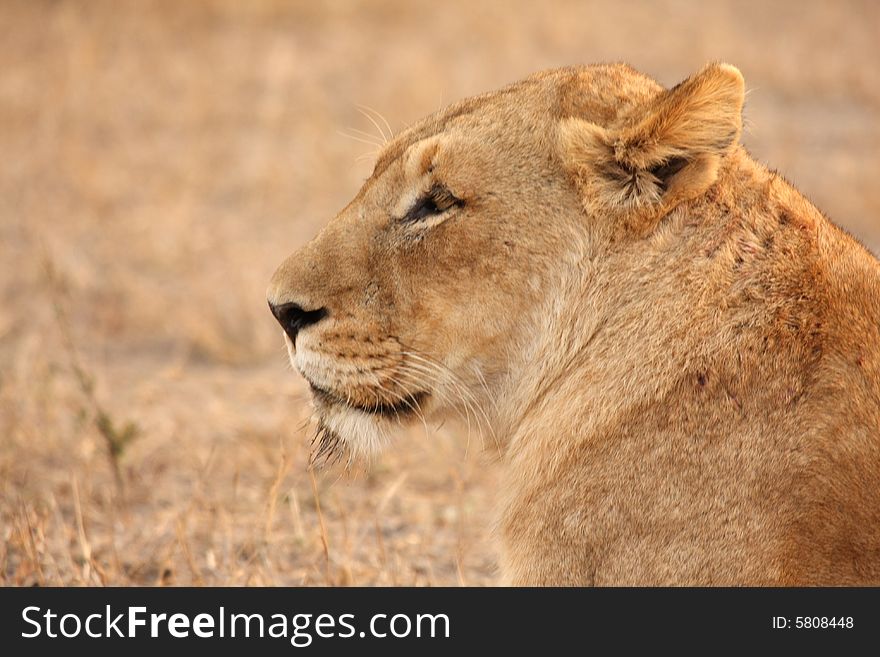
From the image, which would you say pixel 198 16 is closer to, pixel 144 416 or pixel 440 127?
pixel 144 416

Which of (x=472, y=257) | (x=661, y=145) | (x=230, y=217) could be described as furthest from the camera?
(x=230, y=217)

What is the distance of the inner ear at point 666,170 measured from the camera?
2.60m

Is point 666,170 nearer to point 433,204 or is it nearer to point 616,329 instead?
point 616,329

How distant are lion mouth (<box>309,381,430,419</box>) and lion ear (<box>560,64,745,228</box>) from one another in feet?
1.93

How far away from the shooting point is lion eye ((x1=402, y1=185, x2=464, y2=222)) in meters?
2.77

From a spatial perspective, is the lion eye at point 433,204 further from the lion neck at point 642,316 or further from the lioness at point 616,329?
the lion neck at point 642,316

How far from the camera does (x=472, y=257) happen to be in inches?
107

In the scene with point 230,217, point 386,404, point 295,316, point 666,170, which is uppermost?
point 230,217

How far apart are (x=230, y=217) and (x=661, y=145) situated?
561 cm

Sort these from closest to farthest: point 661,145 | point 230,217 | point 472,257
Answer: point 661,145 < point 472,257 < point 230,217

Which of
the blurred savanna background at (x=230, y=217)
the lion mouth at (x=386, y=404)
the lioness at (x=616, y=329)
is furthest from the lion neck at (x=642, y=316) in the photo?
the blurred savanna background at (x=230, y=217)

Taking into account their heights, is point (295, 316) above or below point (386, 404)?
above

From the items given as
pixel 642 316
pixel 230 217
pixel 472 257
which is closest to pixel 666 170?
pixel 642 316

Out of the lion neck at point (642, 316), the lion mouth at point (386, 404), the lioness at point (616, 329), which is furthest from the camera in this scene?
the lion mouth at point (386, 404)
